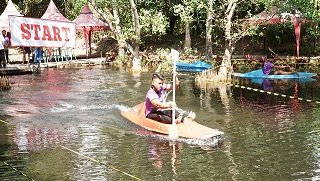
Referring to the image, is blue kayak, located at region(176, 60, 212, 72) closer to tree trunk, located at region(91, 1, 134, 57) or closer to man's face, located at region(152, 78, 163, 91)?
tree trunk, located at region(91, 1, 134, 57)

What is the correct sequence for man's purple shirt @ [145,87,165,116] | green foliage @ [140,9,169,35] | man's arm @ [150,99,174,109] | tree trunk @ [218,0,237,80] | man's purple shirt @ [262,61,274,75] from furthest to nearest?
green foliage @ [140,9,169,35] → tree trunk @ [218,0,237,80] → man's purple shirt @ [262,61,274,75] → man's purple shirt @ [145,87,165,116] → man's arm @ [150,99,174,109]

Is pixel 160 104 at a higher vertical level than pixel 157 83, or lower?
lower

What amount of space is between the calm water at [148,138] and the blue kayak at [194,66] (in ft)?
23.3

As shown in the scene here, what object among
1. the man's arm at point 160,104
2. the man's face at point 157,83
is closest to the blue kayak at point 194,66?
the man's face at point 157,83

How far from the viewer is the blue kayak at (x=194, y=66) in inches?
1229

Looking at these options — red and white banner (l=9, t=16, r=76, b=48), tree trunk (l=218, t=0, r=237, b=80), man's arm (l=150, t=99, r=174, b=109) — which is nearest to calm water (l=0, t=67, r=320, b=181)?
man's arm (l=150, t=99, r=174, b=109)

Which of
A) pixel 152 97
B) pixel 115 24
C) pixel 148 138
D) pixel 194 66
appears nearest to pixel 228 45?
pixel 194 66

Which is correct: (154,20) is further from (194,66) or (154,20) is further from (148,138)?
(148,138)

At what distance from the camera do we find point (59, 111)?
1834cm

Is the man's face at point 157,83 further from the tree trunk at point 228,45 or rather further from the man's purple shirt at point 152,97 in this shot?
the tree trunk at point 228,45

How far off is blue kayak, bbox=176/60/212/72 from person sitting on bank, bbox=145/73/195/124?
654 inches

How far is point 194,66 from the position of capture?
31.5 m

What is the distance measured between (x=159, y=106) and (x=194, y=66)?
17.4m

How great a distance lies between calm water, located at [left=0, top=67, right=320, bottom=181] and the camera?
36.2 feet
